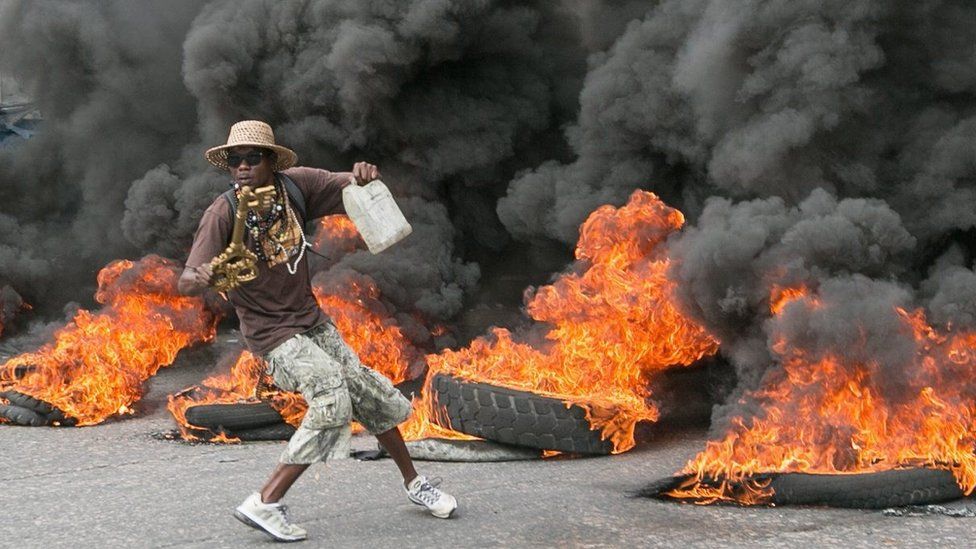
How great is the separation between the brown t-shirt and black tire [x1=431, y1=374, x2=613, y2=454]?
1529 mm

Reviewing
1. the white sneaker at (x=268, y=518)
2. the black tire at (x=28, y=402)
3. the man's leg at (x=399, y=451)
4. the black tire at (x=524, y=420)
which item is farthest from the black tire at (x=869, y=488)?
the black tire at (x=28, y=402)

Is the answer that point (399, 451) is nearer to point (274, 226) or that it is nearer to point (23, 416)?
point (274, 226)

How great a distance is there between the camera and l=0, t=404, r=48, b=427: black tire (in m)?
7.68

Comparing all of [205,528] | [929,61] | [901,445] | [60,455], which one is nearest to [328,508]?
[205,528]

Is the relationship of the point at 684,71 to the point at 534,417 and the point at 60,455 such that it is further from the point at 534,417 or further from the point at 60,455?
the point at 60,455

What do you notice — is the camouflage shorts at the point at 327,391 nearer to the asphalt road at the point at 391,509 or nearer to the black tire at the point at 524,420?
the asphalt road at the point at 391,509

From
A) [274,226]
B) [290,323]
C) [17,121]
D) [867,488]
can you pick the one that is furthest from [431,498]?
[17,121]

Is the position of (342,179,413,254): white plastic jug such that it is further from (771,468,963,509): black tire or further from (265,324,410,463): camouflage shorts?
(771,468,963,509): black tire

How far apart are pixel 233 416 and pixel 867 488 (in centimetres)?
391

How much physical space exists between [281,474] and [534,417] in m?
1.88


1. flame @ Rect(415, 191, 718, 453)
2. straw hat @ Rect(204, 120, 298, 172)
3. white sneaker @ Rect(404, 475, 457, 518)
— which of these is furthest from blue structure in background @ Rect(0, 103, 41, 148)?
white sneaker @ Rect(404, 475, 457, 518)

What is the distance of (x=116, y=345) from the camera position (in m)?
8.84

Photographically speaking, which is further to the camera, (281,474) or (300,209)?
(300,209)

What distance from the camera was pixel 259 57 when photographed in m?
10.7
